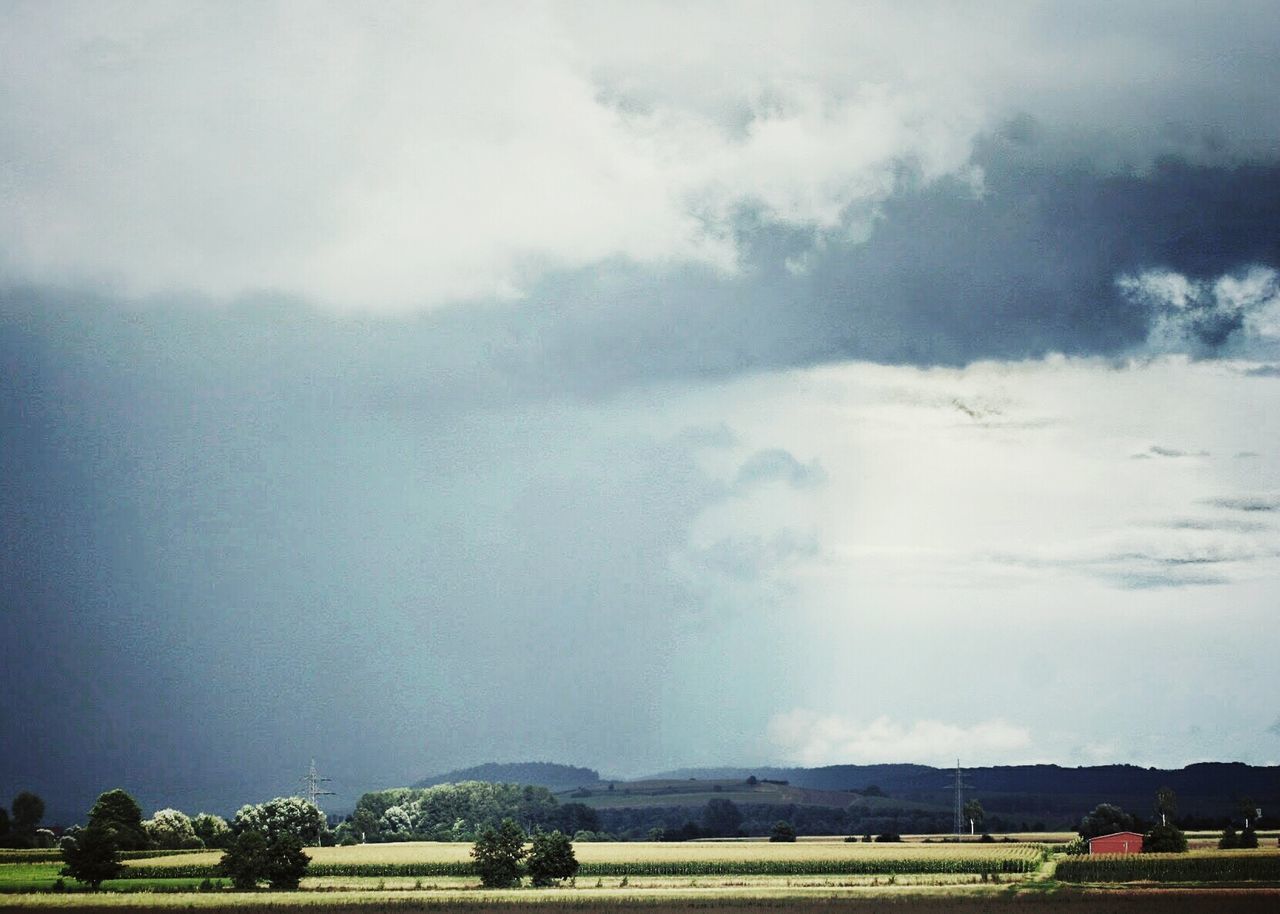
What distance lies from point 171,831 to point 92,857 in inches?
2269

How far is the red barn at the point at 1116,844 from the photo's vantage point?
151 m

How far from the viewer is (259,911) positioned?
97250 millimetres

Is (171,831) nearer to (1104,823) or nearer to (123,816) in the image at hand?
(123,816)

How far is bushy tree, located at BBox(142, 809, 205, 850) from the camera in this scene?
578 ft

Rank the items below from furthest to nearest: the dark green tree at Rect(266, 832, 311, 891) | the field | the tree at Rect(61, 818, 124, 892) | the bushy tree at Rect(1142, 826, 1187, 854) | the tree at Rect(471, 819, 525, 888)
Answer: the bushy tree at Rect(1142, 826, 1187, 854) → the tree at Rect(471, 819, 525, 888) → the tree at Rect(61, 818, 124, 892) → the dark green tree at Rect(266, 832, 311, 891) → the field

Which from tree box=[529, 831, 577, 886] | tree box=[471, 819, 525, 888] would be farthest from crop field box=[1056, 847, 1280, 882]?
tree box=[471, 819, 525, 888]

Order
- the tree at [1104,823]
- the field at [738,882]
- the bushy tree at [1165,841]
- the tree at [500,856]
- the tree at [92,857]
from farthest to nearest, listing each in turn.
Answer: the tree at [1104,823] < the bushy tree at [1165,841] < the tree at [500,856] < the tree at [92,857] < the field at [738,882]

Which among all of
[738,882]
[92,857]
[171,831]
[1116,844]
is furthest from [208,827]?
[1116,844]

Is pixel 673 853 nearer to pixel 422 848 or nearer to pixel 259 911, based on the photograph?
pixel 422 848

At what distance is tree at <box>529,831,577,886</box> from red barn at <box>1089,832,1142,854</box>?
202 ft

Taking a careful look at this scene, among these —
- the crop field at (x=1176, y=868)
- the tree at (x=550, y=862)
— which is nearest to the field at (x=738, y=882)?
the crop field at (x=1176, y=868)

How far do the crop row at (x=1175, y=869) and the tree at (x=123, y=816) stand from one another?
10712 centimetres

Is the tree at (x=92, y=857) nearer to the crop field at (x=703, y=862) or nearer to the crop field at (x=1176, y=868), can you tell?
the crop field at (x=703, y=862)

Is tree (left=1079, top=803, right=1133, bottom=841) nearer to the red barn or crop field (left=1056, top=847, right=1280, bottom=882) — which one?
the red barn
